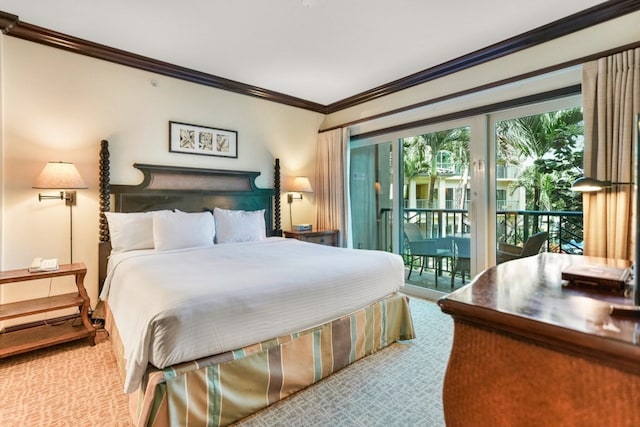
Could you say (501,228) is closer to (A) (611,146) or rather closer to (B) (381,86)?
(A) (611,146)

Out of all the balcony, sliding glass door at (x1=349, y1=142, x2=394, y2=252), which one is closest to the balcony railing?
the balcony

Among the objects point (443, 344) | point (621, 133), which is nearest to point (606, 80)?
point (621, 133)

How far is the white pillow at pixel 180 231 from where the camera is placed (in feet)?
9.87

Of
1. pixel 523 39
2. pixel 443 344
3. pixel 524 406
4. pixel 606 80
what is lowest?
pixel 443 344

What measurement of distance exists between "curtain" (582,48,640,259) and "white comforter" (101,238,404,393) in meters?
1.53

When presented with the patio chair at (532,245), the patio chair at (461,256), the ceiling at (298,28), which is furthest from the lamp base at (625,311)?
the patio chair at (461,256)

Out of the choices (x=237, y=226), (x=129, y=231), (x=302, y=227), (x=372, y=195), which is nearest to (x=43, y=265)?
(x=129, y=231)

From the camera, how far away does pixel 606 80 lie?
7.88ft

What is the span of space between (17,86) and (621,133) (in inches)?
193

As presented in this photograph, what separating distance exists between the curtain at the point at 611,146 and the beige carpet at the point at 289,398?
148 centimetres

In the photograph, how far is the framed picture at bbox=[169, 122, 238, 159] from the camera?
369 centimetres

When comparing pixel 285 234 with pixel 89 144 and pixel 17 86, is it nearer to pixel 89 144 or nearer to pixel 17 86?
pixel 89 144

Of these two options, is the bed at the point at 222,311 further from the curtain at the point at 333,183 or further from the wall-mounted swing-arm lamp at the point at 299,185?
the curtain at the point at 333,183

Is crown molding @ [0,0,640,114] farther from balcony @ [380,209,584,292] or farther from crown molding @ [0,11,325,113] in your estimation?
balcony @ [380,209,584,292]
